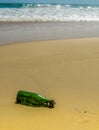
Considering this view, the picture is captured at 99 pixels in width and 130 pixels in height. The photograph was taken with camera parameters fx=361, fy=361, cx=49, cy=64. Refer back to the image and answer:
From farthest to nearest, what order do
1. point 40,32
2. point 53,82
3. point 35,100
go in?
point 40,32
point 53,82
point 35,100

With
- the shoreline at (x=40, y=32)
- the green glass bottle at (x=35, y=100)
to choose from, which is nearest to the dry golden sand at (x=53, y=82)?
the green glass bottle at (x=35, y=100)

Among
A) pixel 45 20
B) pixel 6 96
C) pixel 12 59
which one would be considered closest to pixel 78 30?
pixel 45 20

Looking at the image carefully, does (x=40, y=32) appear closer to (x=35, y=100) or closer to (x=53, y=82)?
(x=53, y=82)

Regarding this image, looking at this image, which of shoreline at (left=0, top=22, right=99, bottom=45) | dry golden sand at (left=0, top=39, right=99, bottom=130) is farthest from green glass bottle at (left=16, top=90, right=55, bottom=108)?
shoreline at (left=0, top=22, right=99, bottom=45)

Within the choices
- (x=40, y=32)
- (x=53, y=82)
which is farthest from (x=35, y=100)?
Result: (x=40, y=32)

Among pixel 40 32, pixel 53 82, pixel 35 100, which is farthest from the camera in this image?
pixel 40 32

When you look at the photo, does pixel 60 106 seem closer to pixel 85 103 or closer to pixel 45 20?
pixel 85 103
